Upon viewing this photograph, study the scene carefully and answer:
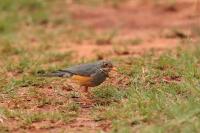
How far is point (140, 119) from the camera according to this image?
5.89m

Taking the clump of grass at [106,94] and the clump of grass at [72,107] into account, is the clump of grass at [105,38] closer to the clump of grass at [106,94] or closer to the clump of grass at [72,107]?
the clump of grass at [106,94]

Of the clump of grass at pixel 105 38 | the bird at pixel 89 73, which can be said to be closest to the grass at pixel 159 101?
the bird at pixel 89 73

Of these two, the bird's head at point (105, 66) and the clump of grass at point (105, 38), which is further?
the clump of grass at point (105, 38)

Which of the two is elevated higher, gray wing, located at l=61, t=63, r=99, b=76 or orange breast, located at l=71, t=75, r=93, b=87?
gray wing, located at l=61, t=63, r=99, b=76

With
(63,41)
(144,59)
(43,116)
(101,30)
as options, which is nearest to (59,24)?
(101,30)

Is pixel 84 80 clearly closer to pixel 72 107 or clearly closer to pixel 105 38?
pixel 72 107

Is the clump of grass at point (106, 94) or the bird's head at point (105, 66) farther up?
the bird's head at point (105, 66)

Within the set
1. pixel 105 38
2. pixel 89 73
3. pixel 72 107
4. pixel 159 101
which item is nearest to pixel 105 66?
pixel 89 73

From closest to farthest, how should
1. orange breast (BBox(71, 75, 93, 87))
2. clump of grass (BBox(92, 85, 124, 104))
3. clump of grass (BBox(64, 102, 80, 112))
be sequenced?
clump of grass (BBox(64, 102, 80, 112)) < clump of grass (BBox(92, 85, 124, 104)) < orange breast (BBox(71, 75, 93, 87))

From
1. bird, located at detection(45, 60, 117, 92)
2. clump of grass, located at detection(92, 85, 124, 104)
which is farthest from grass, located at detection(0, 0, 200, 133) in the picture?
bird, located at detection(45, 60, 117, 92)

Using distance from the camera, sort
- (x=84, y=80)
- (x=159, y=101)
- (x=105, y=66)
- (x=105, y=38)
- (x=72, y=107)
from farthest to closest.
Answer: (x=105, y=38) → (x=105, y=66) → (x=84, y=80) → (x=72, y=107) → (x=159, y=101)

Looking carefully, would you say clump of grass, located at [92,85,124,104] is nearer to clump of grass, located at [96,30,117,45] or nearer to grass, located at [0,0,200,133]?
grass, located at [0,0,200,133]

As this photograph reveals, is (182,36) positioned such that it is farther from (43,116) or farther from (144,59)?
(43,116)

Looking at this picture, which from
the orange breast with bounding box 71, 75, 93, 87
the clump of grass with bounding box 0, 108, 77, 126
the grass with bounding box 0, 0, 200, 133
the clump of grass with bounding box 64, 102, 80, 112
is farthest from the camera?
the orange breast with bounding box 71, 75, 93, 87
